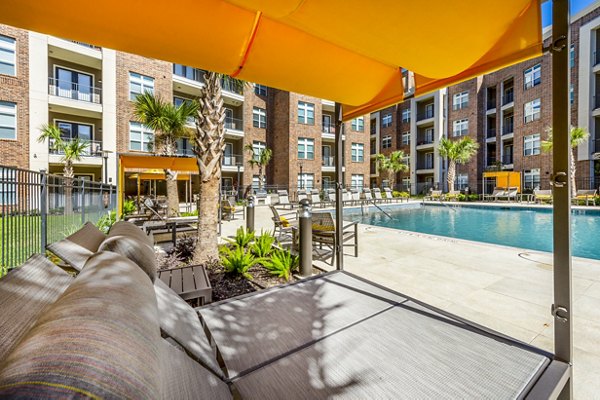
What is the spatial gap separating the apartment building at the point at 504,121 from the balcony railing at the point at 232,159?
14535mm

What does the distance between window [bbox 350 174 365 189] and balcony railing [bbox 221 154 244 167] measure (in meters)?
11.8

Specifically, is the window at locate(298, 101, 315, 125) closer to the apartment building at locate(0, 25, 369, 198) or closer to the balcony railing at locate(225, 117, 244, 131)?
the apartment building at locate(0, 25, 369, 198)

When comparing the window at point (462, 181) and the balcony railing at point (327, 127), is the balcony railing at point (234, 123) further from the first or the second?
the window at point (462, 181)

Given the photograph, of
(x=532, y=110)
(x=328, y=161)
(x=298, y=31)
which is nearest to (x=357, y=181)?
(x=328, y=161)

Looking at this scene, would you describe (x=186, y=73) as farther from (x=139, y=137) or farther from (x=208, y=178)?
(x=208, y=178)

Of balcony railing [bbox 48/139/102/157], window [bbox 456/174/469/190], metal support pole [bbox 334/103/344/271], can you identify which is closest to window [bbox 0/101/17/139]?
balcony railing [bbox 48/139/102/157]

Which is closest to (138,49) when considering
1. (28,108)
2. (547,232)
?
(547,232)

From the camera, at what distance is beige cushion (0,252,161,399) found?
19.3 inches

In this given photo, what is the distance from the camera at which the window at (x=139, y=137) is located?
722 inches

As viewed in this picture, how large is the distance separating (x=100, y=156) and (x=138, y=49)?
19189mm

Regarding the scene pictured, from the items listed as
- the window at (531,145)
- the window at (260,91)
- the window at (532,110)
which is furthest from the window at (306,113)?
the window at (531,145)

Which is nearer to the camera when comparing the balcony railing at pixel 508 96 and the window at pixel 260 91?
the window at pixel 260 91

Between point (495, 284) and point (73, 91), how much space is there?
22.7 metres

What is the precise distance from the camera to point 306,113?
26.0m
